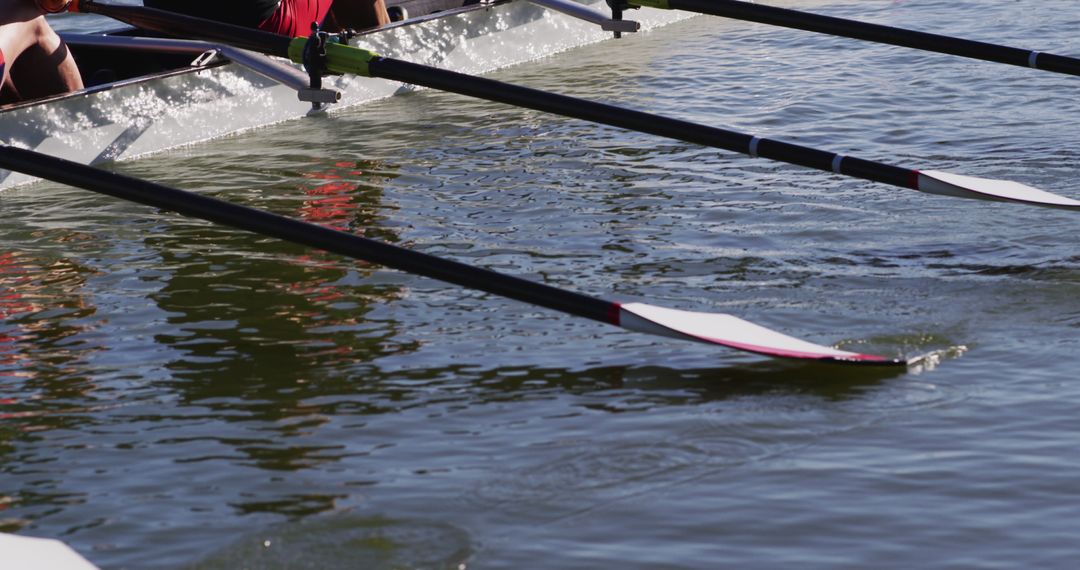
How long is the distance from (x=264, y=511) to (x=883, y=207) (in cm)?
336

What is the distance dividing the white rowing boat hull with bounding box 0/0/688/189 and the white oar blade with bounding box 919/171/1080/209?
3.86m

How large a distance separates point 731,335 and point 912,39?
2653 mm

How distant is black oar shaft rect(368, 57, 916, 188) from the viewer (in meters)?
5.36

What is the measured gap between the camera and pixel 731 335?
14.1 feet

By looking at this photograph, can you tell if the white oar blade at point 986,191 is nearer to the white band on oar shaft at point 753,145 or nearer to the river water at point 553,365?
the river water at point 553,365

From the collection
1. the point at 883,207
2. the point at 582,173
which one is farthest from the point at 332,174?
the point at 883,207

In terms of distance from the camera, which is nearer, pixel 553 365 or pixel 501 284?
pixel 501 284

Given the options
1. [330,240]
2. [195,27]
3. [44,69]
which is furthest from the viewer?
[44,69]

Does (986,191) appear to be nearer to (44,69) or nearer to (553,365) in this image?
(553,365)

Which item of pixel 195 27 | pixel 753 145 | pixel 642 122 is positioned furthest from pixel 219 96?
pixel 753 145

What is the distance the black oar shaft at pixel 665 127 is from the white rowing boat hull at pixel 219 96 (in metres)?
2.03

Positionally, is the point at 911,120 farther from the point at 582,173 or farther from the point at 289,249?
the point at 289,249

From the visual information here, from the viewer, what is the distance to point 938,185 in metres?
5.39

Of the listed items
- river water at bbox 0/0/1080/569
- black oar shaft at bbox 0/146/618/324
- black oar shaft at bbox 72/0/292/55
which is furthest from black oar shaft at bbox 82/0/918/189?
black oar shaft at bbox 0/146/618/324
